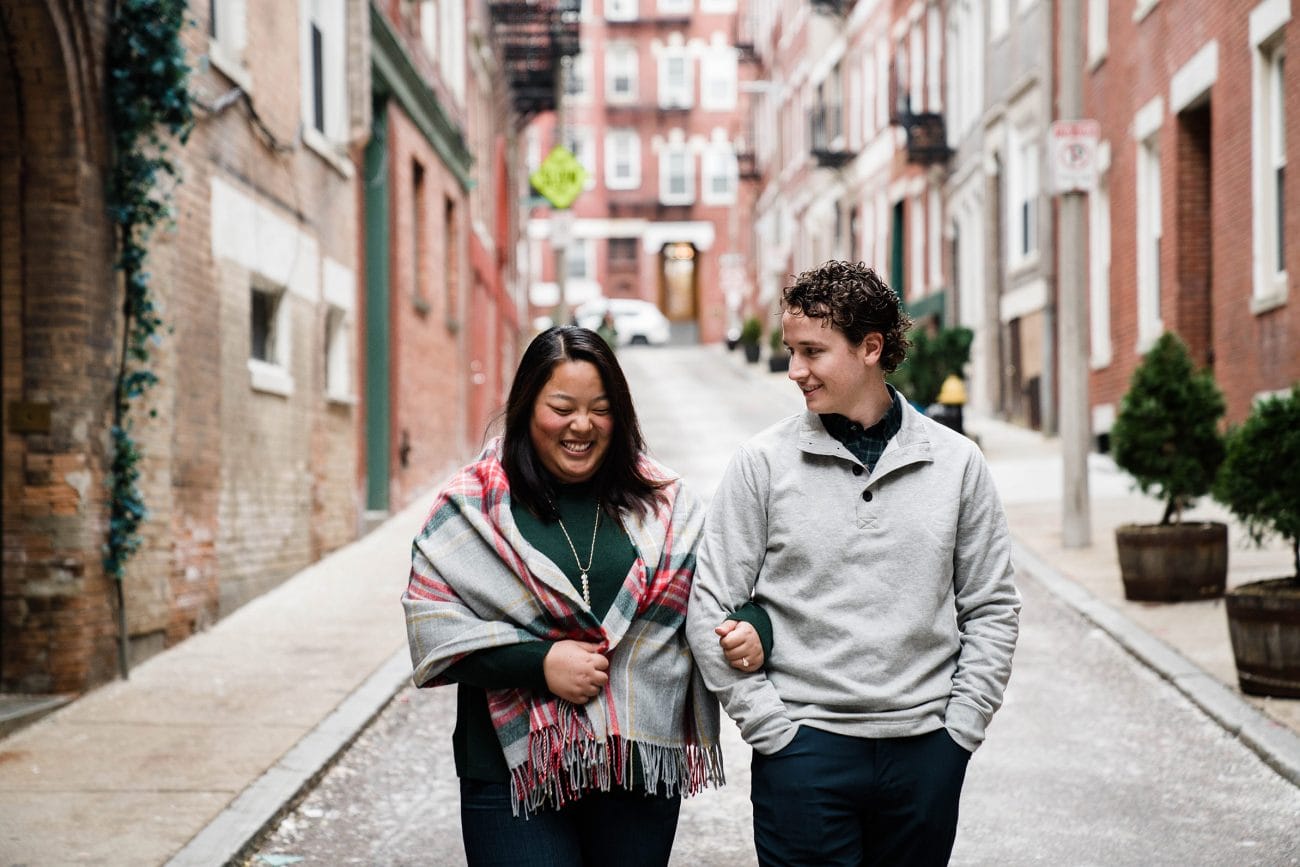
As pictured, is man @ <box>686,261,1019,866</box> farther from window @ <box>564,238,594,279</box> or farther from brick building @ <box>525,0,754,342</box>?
window @ <box>564,238,594,279</box>

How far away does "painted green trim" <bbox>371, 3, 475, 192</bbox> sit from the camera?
17.2 m

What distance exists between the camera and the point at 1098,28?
831 inches

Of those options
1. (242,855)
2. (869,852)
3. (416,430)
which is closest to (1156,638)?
(242,855)

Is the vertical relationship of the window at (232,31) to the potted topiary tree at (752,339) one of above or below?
above

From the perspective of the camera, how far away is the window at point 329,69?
1510 centimetres

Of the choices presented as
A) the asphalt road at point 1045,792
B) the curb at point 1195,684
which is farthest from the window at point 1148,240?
the asphalt road at point 1045,792

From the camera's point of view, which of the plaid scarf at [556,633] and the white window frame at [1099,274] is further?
the white window frame at [1099,274]

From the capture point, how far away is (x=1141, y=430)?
35.4ft

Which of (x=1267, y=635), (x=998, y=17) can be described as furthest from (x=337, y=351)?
(x=998, y=17)

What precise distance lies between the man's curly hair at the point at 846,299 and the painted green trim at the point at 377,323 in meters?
14.5

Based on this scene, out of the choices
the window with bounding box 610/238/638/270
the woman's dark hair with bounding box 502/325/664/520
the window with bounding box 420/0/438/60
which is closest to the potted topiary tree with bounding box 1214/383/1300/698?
the woman's dark hair with bounding box 502/325/664/520

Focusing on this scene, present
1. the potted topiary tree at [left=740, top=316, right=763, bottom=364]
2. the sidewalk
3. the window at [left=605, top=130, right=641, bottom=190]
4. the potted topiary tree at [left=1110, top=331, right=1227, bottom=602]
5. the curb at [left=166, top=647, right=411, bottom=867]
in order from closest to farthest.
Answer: the curb at [left=166, top=647, right=411, bottom=867], the sidewalk, the potted topiary tree at [left=1110, top=331, right=1227, bottom=602], the potted topiary tree at [left=740, top=316, right=763, bottom=364], the window at [left=605, top=130, right=641, bottom=190]

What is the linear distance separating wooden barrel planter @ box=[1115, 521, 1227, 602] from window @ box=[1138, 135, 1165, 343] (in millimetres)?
8530

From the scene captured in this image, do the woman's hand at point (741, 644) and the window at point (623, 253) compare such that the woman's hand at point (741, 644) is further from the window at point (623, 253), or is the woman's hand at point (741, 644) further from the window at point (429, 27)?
the window at point (623, 253)
